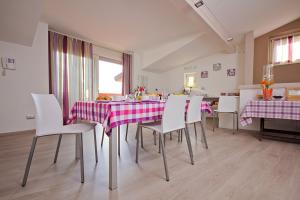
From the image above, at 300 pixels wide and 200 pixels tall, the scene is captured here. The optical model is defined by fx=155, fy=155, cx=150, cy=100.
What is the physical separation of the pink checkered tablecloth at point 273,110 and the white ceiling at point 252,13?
193cm

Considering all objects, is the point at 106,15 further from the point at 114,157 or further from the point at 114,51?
the point at 114,157

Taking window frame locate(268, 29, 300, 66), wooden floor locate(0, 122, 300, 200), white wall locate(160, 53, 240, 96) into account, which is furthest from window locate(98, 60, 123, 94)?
window frame locate(268, 29, 300, 66)

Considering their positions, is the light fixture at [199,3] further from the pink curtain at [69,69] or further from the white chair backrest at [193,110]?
the pink curtain at [69,69]

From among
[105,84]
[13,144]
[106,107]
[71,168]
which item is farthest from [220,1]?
[13,144]

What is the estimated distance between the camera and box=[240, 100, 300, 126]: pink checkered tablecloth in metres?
2.60

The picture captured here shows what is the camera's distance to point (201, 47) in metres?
5.23

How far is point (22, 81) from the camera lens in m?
3.28

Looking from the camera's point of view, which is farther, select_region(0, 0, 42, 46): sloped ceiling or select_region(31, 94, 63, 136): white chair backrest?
select_region(0, 0, 42, 46): sloped ceiling

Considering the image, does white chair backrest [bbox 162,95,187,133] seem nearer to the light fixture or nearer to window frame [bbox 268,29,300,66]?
the light fixture

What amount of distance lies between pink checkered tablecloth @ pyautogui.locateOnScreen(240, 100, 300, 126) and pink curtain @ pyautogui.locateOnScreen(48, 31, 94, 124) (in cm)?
402

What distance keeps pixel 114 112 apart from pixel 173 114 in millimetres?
640

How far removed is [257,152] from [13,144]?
3783 millimetres

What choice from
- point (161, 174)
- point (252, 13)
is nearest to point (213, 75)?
point (252, 13)

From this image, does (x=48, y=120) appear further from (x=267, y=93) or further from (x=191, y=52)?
(x=191, y=52)
